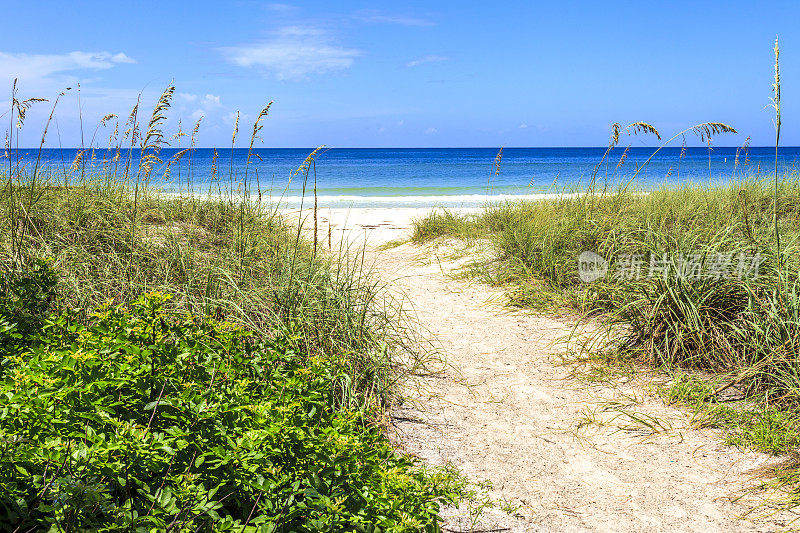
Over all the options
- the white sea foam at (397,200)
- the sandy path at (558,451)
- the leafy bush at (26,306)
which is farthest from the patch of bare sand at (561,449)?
the white sea foam at (397,200)

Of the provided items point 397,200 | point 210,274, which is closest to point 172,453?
point 210,274

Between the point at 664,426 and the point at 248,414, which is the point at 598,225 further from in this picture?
the point at 248,414

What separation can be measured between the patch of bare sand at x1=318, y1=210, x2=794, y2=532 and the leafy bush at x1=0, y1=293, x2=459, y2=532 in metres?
0.73

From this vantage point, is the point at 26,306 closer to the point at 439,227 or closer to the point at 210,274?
the point at 210,274

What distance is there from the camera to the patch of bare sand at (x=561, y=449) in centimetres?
265

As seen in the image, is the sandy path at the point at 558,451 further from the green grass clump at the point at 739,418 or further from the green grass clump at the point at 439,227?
the green grass clump at the point at 439,227

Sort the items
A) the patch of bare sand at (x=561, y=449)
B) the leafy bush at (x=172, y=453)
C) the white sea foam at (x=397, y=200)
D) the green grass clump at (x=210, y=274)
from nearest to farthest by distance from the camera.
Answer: the leafy bush at (x=172, y=453) < the patch of bare sand at (x=561, y=449) < the green grass clump at (x=210, y=274) < the white sea foam at (x=397, y=200)

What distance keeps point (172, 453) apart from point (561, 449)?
230 centimetres

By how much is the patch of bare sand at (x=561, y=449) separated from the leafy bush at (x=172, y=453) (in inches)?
28.8

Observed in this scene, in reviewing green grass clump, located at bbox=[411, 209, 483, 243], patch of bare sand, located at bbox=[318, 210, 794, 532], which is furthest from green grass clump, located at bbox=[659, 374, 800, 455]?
green grass clump, located at bbox=[411, 209, 483, 243]

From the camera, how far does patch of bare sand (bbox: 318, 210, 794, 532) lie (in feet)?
8.71

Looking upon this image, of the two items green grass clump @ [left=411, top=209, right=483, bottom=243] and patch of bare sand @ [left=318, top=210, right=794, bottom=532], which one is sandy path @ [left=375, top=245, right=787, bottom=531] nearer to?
patch of bare sand @ [left=318, top=210, right=794, bottom=532]

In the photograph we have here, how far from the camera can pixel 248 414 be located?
2.09 meters

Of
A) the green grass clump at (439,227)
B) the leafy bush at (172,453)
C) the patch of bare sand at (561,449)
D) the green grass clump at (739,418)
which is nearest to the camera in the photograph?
the leafy bush at (172,453)
